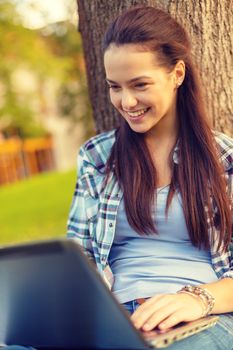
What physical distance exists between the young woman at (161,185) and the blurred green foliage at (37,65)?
27.4 ft

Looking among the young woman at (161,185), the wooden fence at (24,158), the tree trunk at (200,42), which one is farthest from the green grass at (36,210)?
the wooden fence at (24,158)

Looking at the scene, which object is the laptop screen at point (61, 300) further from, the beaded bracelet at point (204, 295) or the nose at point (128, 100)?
the nose at point (128, 100)

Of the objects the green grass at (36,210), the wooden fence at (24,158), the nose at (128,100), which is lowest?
the wooden fence at (24,158)

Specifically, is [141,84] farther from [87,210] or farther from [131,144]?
[87,210]

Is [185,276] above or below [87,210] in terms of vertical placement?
below

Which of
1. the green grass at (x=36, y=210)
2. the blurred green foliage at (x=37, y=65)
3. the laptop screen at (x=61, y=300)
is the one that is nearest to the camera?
the laptop screen at (x=61, y=300)

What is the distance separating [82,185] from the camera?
2008mm

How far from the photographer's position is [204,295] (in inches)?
62.9

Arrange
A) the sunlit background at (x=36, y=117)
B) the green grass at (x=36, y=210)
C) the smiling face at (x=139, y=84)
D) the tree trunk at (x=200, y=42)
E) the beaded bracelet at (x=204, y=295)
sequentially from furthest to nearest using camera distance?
the sunlit background at (x=36, y=117) < the green grass at (x=36, y=210) < the tree trunk at (x=200, y=42) < the smiling face at (x=139, y=84) < the beaded bracelet at (x=204, y=295)

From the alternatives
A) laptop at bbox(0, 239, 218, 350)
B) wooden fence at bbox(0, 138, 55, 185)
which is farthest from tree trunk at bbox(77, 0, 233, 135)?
wooden fence at bbox(0, 138, 55, 185)

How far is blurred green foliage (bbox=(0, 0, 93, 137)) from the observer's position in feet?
34.8

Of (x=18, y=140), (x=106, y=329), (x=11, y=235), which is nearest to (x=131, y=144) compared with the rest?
(x=106, y=329)

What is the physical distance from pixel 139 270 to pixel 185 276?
0.48 feet

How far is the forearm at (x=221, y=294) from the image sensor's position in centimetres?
163
